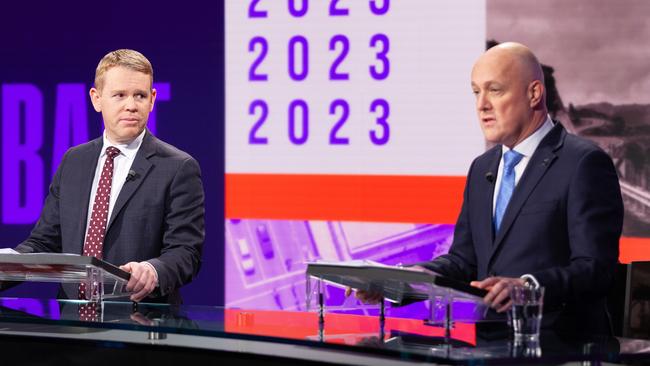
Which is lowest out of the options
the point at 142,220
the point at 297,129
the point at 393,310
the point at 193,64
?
the point at 393,310

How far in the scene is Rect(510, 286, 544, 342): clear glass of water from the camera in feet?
7.63

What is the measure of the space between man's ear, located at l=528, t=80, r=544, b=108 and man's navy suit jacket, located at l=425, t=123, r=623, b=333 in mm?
93

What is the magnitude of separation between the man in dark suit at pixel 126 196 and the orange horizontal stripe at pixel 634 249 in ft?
7.14

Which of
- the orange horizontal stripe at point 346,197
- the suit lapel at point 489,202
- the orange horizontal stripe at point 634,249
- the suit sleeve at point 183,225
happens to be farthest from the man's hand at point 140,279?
the orange horizontal stripe at point 634,249

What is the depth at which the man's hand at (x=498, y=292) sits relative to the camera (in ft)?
7.69

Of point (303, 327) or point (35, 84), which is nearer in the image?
point (303, 327)

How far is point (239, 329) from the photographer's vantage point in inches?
99.0

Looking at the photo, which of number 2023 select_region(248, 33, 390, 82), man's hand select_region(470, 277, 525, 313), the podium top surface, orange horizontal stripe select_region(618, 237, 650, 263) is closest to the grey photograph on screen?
orange horizontal stripe select_region(618, 237, 650, 263)

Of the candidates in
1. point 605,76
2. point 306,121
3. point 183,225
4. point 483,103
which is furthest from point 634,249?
point 183,225

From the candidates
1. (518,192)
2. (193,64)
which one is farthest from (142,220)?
(193,64)

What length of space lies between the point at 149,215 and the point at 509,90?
3.93 feet

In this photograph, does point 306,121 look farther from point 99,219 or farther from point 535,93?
point 535,93

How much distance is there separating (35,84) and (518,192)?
12.4 feet

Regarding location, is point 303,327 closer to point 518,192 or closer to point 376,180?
point 518,192
